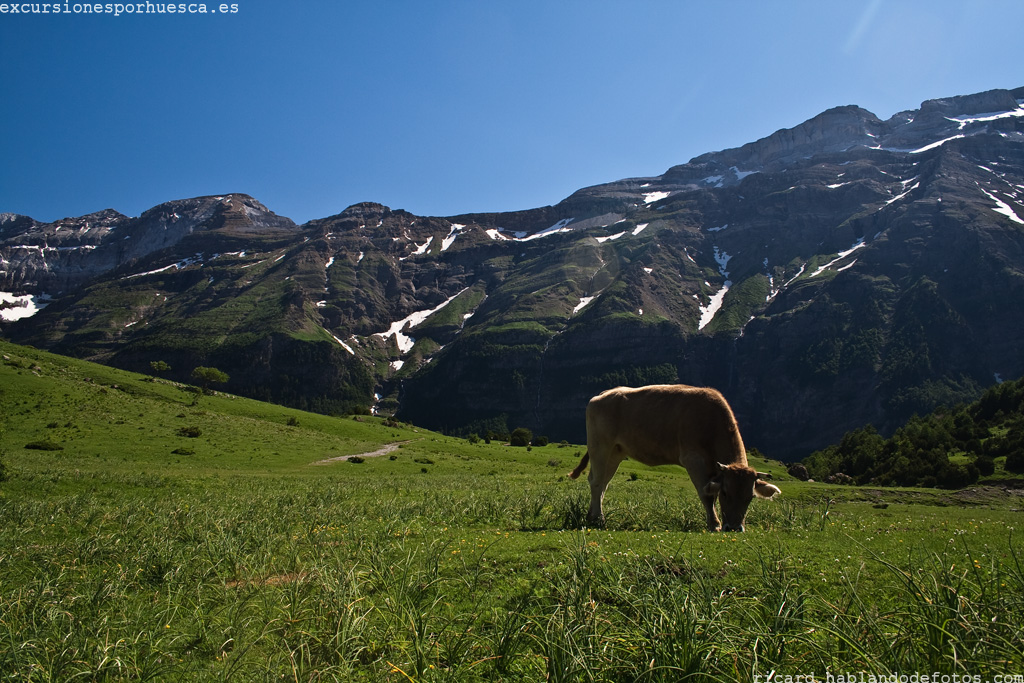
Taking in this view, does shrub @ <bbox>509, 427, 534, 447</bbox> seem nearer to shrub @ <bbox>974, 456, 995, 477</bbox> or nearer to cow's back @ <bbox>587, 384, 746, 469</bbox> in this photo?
shrub @ <bbox>974, 456, 995, 477</bbox>

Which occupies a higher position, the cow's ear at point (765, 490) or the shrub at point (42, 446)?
the cow's ear at point (765, 490)

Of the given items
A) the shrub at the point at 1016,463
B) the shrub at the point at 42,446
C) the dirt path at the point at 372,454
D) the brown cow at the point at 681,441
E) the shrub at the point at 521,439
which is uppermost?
the brown cow at the point at 681,441

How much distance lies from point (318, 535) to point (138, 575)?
3.89 meters

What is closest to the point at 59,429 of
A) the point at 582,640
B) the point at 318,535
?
→ the point at 318,535

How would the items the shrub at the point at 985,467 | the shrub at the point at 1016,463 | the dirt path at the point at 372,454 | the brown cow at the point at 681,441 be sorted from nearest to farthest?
the brown cow at the point at 681,441, the shrub at the point at 1016,463, the shrub at the point at 985,467, the dirt path at the point at 372,454

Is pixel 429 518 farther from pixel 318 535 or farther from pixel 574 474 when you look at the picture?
pixel 574 474

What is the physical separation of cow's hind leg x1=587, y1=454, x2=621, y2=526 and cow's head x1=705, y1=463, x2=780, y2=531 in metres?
3.34

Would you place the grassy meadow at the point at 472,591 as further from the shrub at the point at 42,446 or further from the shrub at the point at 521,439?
the shrub at the point at 521,439

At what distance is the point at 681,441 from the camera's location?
44.4ft

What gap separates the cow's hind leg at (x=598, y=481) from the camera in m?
14.2

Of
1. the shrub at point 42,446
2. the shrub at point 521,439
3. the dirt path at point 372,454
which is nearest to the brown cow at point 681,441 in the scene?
the dirt path at point 372,454

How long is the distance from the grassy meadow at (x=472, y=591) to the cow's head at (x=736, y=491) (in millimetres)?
988

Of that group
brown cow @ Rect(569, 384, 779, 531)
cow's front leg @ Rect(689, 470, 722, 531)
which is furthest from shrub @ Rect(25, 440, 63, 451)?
cow's front leg @ Rect(689, 470, 722, 531)

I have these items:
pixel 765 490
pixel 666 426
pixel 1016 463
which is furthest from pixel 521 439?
pixel 765 490
